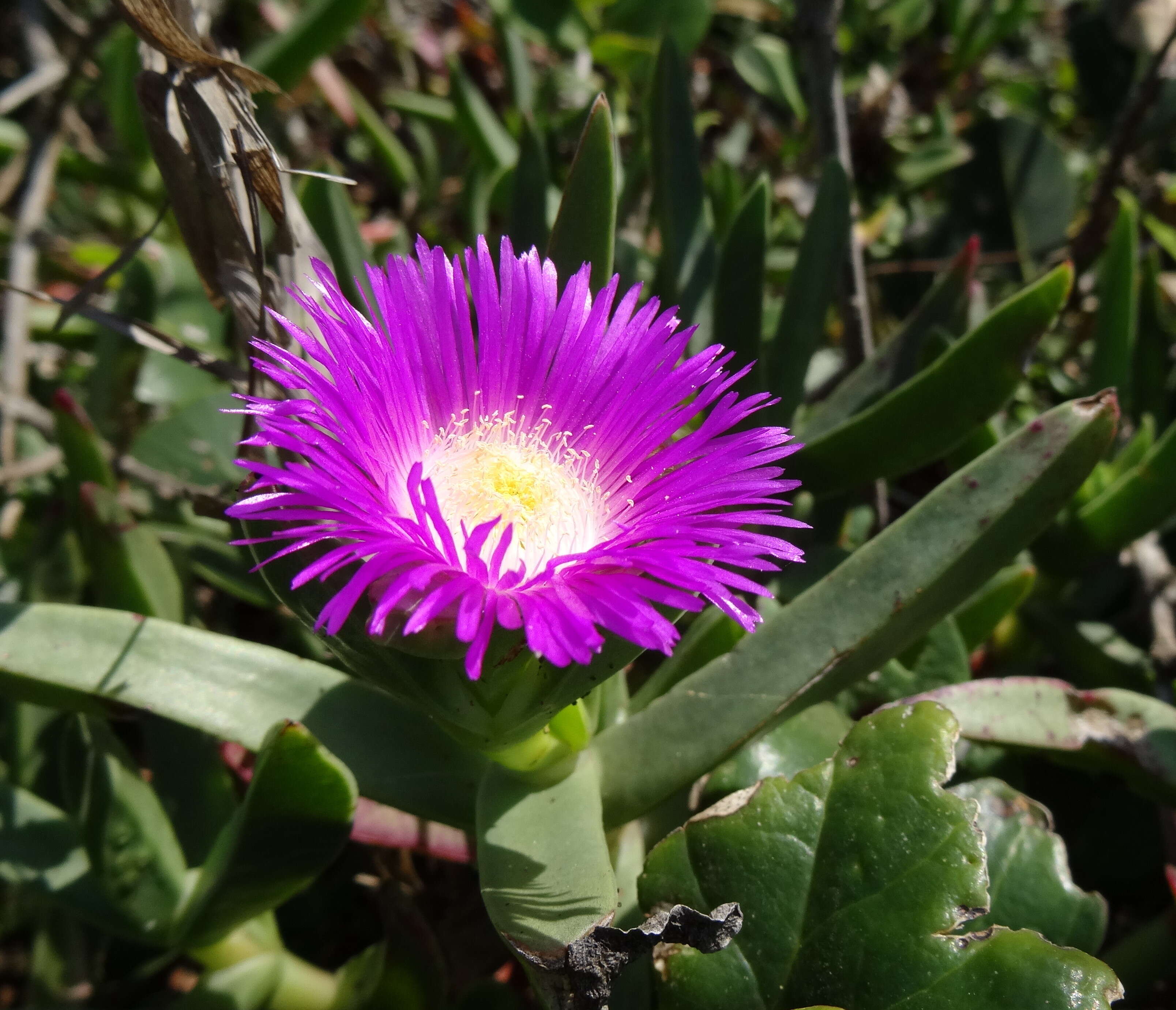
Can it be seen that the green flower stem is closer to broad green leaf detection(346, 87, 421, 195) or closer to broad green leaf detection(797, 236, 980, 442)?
broad green leaf detection(797, 236, 980, 442)

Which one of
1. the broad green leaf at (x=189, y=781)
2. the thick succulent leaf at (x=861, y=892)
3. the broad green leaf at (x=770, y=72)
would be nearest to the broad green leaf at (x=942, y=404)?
the thick succulent leaf at (x=861, y=892)

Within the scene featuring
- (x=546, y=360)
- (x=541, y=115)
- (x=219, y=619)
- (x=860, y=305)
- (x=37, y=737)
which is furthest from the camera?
(x=541, y=115)

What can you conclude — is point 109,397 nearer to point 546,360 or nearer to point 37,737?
point 37,737

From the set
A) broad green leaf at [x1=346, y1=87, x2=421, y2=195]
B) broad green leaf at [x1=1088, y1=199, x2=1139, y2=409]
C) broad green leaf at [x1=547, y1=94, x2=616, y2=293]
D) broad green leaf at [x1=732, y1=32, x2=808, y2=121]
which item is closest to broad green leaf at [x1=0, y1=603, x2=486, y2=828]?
broad green leaf at [x1=547, y1=94, x2=616, y2=293]

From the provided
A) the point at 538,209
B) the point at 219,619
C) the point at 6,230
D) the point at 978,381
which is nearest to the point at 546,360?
the point at 538,209

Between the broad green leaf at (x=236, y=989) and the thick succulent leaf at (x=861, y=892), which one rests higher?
the thick succulent leaf at (x=861, y=892)

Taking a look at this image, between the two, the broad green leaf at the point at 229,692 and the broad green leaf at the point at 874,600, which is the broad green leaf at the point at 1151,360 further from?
the broad green leaf at the point at 229,692
